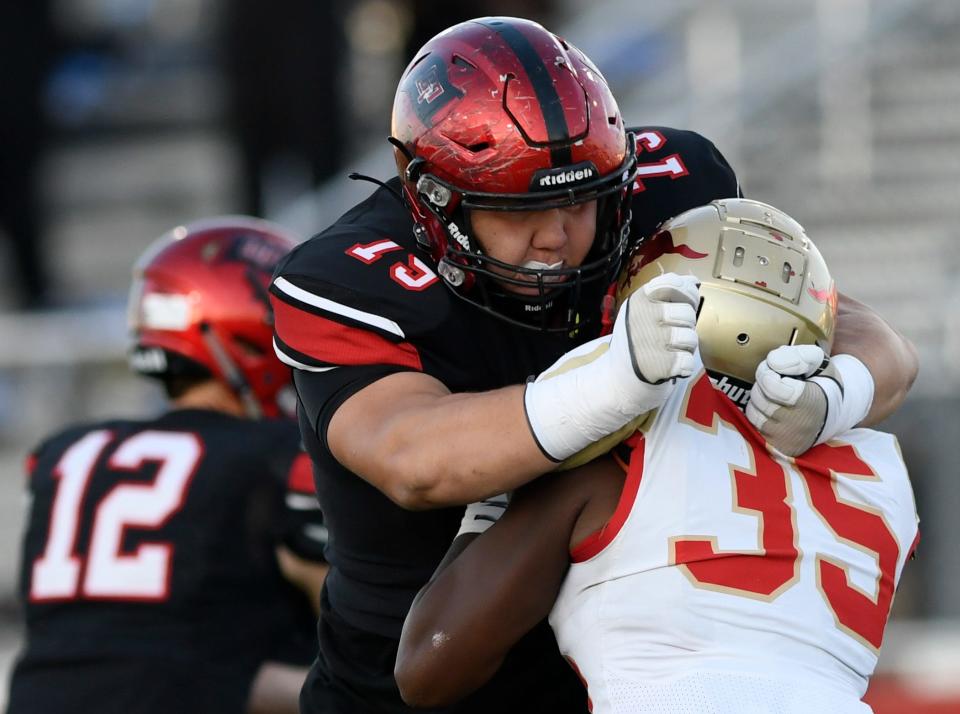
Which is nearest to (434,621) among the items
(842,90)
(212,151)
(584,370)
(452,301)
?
(584,370)

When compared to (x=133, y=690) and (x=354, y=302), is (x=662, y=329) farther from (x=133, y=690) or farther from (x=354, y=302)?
(x=133, y=690)

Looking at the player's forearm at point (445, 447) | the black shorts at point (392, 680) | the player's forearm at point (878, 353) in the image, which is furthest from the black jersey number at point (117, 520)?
the player's forearm at point (878, 353)

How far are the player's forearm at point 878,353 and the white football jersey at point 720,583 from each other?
441mm

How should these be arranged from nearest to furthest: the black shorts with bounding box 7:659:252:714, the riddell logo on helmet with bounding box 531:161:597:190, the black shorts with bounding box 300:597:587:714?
the riddell logo on helmet with bounding box 531:161:597:190, the black shorts with bounding box 300:597:587:714, the black shorts with bounding box 7:659:252:714

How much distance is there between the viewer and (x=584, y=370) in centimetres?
238

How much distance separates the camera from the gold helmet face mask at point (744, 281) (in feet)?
8.49

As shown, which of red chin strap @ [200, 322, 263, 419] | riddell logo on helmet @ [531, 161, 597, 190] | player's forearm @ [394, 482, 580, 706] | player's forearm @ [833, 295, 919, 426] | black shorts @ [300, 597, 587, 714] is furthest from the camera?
red chin strap @ [200, 322, 263, 419]

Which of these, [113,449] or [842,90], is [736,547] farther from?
[842,90]

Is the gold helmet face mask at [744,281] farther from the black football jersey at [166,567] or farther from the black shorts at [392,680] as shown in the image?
the black football jersey at [166,567]

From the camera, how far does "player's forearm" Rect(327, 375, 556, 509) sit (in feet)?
7.96

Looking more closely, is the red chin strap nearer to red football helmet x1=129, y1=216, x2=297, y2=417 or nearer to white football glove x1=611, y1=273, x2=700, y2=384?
red football helmet x1=129, y1=216, x2=297, y2=417

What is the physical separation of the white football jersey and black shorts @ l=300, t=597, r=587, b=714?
0.60 metres

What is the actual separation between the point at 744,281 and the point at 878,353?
18.4 inches

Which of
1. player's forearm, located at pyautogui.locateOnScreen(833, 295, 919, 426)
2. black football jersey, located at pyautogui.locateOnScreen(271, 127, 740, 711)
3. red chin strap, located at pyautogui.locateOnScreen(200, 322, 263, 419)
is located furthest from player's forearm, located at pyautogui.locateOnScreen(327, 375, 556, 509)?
red chin strap, located at pyautogui.locateOnScreen(200, 322, 263, 419)
